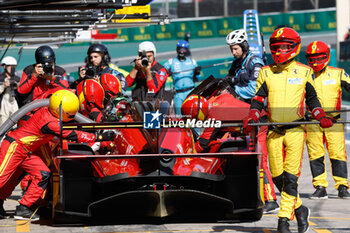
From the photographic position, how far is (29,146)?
886cm

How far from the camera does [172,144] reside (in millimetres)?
8078

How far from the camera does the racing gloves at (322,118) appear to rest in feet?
25.3

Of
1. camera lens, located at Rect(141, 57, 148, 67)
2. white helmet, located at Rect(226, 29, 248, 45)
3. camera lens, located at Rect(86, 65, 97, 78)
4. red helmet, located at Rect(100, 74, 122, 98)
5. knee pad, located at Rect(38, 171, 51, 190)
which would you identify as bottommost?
knee pad, located at Rect(38, 171, 51, 190)

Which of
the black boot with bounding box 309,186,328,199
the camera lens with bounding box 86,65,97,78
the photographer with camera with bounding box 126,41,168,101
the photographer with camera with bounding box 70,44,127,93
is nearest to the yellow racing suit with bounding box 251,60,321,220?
the black boot with bounding box 309,186,328,199

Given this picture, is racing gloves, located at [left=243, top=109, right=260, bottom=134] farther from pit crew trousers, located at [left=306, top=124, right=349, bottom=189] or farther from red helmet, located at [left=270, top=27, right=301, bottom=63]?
pit crew trousers, located at [left=306, top=124, right=349, bottom=189]

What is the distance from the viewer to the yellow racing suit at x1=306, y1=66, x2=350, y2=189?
34.8ft

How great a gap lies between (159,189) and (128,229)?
67cm

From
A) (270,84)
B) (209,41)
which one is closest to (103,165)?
(270,84)

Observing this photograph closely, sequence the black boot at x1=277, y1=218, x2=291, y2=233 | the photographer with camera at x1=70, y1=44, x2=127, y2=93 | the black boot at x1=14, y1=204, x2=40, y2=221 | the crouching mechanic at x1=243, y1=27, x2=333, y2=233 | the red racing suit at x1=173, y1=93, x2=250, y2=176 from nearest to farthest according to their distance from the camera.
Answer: the black boot at x1=277, y1=218, x2=291, y2=233, the crouching mechanic at x1=243, y1=27, x2=333, y2=233, the red racing suit at x1=173, y1=93, x2=250, y2=176, the black boot at x1=14, y1=204, x2=40, y2=221, the photographer with camera at x1=70, y1=44, x2=127, y2=93

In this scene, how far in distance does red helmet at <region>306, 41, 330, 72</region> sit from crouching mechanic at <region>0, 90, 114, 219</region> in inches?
136

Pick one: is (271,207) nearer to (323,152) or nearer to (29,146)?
(323,152)

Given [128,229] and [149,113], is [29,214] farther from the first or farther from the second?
[149,113]

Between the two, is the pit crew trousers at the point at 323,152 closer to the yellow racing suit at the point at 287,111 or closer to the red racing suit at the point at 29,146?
the yellow racing suit at the point at 287,111

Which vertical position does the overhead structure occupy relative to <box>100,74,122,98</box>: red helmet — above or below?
above
